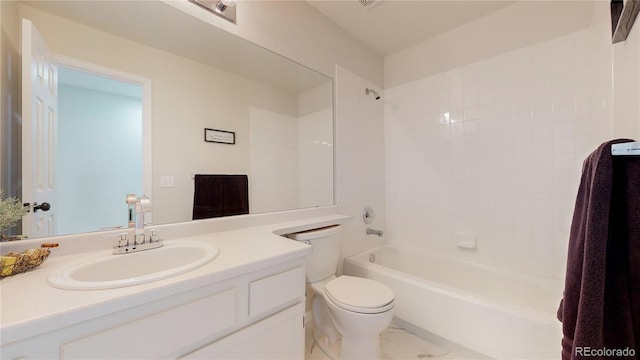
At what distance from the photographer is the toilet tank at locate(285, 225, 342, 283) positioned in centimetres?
151

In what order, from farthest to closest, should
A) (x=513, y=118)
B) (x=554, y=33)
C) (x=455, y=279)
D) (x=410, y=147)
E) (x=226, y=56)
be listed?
(x=410, y=147)
(x=455, y=279)
(x=513, y=118)
(x=554, y=33)
(x=226, y=56)

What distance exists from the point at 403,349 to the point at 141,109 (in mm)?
2003

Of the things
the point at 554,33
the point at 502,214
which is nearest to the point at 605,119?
the point at 554,33

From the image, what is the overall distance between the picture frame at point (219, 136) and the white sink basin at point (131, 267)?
58 cm

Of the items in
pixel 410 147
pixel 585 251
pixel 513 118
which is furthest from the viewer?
pixel 410 147

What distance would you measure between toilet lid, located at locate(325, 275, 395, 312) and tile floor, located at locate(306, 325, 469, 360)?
0.45 metres

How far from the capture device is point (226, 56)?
4.73ft

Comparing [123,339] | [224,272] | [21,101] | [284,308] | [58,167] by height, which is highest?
[21,101]

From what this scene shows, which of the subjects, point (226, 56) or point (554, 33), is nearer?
point (226, 56)

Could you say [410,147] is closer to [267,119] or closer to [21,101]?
[267,119]

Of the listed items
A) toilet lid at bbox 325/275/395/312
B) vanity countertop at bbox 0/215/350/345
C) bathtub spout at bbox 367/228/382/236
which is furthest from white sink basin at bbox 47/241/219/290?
bathtub spout at bbox 367/228/382/236

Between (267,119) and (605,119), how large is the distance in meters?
2.12

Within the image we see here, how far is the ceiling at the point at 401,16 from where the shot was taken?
181cm

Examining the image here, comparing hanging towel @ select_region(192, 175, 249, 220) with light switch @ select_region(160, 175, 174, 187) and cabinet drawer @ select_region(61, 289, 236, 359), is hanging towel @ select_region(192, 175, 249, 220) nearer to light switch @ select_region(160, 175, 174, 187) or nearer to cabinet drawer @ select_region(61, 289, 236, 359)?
light switch @ select_region(160, 175, 174, 187)
